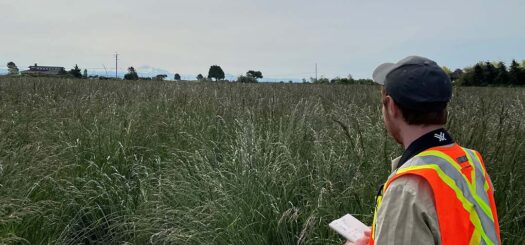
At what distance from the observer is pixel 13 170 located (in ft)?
11.3

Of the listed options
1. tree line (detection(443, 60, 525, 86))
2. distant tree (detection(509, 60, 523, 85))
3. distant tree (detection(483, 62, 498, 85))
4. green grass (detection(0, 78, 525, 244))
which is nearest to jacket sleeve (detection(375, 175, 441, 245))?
green grass (detection(0, 78, 525, 244))

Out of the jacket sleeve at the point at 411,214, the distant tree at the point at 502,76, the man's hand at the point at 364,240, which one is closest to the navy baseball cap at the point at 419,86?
the jacket sleeve at the point at 411,214

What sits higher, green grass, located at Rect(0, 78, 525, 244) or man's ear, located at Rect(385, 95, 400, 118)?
man's ear, located at Rect(385, 95, 400, 118)

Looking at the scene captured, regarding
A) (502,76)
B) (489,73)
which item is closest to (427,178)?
(502,76)

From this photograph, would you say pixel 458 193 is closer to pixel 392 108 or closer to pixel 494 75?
pixel 392 108

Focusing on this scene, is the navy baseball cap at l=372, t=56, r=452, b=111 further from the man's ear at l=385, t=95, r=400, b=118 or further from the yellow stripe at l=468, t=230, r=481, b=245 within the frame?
the yellow stripe at l=468, t=230, r=481, b=245

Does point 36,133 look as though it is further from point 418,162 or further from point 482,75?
point 482,75

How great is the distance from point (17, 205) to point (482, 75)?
139 ft

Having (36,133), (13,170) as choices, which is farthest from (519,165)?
(36,133)

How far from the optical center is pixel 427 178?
1.15 meters

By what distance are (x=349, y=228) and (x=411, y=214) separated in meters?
0.50

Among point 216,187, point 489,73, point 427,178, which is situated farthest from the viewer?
point 489,73

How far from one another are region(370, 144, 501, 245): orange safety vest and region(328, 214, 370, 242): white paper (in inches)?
11.3

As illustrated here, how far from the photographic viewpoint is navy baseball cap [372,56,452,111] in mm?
1312
